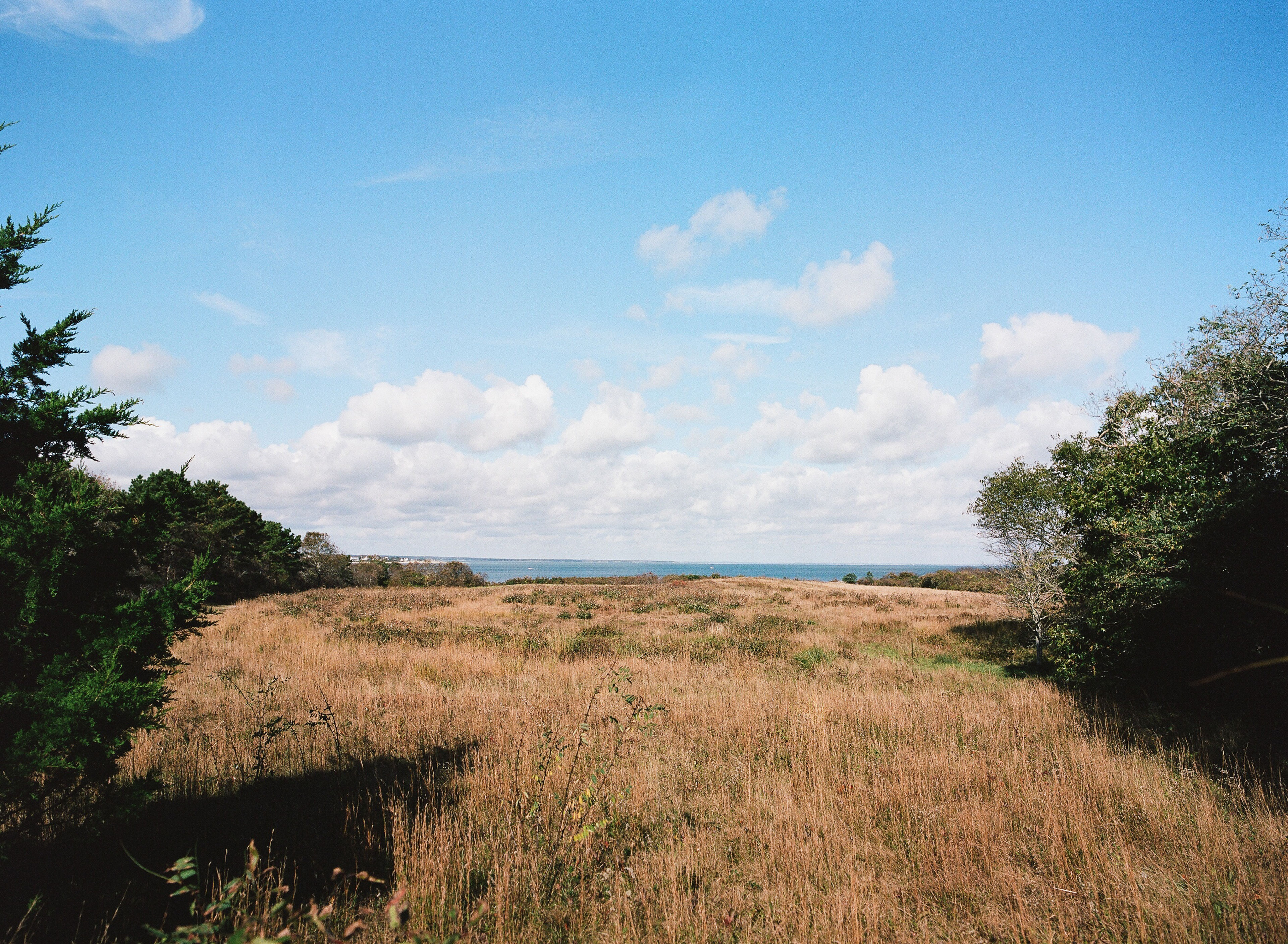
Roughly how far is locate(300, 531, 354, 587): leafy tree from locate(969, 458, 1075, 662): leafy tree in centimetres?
4818

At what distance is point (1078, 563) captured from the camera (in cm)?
1338

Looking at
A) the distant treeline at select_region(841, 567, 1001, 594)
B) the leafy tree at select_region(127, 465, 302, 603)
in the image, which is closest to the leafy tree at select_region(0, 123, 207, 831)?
the leafy tree at select_region(127, 465, 302, 603)

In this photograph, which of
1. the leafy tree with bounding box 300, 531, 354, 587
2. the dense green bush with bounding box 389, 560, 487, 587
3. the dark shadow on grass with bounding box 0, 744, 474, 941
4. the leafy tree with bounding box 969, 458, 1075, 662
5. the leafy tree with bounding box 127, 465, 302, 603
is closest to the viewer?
the dark shadow on grass with bounding box 0, 744, 474, 941

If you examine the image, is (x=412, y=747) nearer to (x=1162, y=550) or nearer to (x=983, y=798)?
(x=983, y=798)

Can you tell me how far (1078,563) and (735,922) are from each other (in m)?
13.8

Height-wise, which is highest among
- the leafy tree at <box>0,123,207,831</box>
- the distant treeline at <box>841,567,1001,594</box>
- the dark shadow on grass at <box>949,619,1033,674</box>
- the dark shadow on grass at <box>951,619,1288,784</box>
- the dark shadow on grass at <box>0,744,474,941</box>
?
the leafy tree at <box>0,123,207,831</box>

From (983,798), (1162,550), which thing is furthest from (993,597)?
(983,798)

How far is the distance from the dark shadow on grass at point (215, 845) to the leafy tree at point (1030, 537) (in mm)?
17907

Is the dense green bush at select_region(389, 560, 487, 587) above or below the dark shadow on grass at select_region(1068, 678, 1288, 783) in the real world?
below

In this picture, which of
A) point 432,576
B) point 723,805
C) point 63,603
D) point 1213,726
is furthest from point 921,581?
point 63,603

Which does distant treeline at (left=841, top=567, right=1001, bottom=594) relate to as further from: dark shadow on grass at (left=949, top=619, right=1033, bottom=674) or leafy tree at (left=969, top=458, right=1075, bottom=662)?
leafy tree at (left=969, top=458, right=1075, bottom=662)

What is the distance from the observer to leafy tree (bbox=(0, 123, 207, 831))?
2.93 m

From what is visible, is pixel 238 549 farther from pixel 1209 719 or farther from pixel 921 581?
pixel 921 581

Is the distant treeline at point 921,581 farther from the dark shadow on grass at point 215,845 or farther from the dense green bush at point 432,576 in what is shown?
the dense green bush at point 432,576
